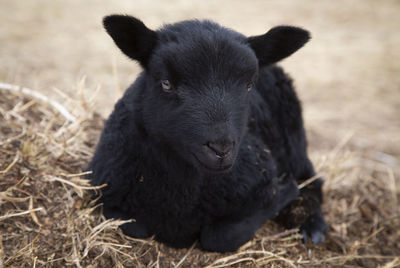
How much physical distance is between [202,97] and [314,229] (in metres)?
2.47

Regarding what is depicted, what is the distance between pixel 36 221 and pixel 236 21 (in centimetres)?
1241

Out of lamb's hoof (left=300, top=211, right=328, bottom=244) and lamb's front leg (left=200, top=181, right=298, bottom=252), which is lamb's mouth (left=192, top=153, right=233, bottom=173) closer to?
lamb's front leg (left=200, top=181, right=298, bottom=252)

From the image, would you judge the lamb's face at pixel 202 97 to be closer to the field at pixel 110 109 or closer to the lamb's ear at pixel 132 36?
the lamb's ear at pixel 132 36

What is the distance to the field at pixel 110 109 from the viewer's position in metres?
3.60

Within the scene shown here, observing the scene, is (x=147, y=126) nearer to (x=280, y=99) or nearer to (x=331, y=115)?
(x=280, y=99)

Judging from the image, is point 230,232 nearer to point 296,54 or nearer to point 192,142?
point 192,142

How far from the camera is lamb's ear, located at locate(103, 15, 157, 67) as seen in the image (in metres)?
3.18

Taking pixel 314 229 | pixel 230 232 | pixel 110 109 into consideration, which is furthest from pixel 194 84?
pixel 110 109

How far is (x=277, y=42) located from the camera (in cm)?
362

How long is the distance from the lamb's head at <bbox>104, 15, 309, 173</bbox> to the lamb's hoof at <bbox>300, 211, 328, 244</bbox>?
6.08 ft

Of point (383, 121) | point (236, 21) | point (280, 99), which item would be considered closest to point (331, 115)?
point (383, 121)

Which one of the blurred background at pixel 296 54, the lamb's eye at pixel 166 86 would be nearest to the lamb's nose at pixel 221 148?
the lamb's eye at pixel 166 86

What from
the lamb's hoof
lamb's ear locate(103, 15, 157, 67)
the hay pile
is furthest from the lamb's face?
the lamb's hoof

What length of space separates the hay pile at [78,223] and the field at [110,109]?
0.6 inches
